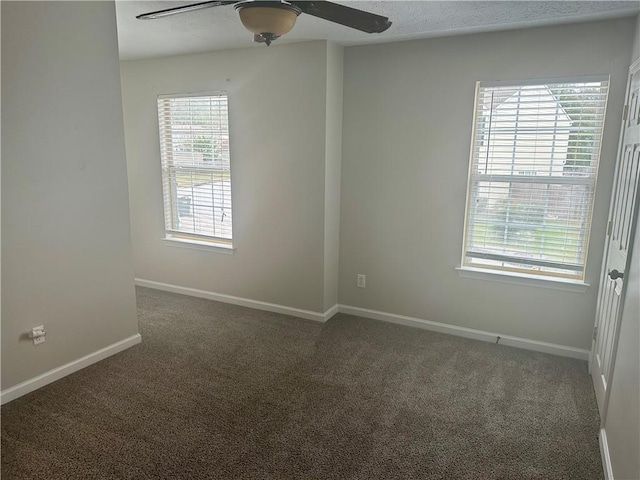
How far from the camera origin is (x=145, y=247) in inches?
191

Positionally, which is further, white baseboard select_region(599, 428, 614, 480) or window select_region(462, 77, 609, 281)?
window select_region(462, 77, 609, 281)

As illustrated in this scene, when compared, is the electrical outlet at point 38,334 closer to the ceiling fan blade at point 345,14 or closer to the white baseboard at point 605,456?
the ceiling fan blade at point 345,14

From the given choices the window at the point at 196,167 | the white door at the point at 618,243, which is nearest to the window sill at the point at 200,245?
the window at the point at 196,167

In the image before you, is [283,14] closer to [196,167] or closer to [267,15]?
[267,15]

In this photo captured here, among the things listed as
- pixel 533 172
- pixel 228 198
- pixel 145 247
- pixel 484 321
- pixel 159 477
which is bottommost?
pixel 159 477

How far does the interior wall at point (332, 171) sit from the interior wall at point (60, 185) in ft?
5.13

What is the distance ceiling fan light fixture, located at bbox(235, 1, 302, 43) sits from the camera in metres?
1.75

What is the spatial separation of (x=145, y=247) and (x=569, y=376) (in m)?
4.12

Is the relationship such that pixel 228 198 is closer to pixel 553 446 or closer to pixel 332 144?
pixel 332 144

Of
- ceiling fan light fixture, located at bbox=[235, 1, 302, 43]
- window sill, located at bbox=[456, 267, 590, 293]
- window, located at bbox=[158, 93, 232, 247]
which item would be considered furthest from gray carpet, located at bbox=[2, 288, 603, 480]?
ceiling fan light fixture, located at bbox=[235, 1, 302, 43]

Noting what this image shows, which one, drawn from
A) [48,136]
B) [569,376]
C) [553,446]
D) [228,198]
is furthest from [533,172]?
[48,136]

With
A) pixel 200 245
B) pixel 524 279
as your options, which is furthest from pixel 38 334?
pixel 524 279

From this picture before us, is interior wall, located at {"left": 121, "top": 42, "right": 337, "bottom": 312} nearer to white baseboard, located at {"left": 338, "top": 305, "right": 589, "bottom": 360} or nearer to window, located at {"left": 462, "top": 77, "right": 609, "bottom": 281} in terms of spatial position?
white baseboard, located at {"left": 338, "top": 305, "right": 589, "bottom": 360}

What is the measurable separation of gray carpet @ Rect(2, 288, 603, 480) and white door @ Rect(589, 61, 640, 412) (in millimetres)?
256
